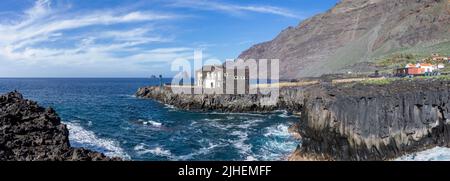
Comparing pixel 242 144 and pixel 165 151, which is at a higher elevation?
pixel 242 144

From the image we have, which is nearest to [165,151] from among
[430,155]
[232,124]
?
[232,124]

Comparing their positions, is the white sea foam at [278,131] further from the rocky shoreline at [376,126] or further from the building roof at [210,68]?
the building roof at [210,68]

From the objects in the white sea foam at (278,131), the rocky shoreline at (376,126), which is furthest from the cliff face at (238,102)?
the rocky shoreline at (376,126)

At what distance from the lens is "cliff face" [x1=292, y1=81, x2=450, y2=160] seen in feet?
87.7

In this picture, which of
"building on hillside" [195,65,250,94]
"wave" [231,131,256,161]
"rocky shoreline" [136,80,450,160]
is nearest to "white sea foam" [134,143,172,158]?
"wave" [231,131,256,161]

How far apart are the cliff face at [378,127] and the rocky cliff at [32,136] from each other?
15001mm

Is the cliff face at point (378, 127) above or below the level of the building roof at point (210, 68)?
below

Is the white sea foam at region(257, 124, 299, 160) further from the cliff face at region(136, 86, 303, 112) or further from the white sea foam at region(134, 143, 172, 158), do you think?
the cliff face at region(136, 86, 303, 112)

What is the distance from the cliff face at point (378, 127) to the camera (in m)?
26.7

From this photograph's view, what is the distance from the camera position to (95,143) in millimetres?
35562

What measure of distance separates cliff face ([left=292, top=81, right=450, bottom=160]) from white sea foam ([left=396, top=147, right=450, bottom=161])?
478mm

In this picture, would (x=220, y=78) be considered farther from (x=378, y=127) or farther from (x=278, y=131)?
(x=378, y=127)

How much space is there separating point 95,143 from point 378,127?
23.2m
